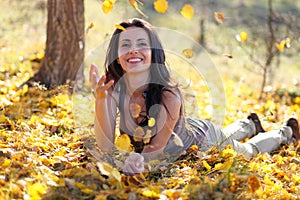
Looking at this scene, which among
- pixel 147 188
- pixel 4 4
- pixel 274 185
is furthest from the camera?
pixel 4 4

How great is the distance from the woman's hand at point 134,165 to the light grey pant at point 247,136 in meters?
0.70

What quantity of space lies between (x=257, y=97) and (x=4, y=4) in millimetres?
5689

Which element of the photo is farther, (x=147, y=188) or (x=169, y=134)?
(x=169, y=134)

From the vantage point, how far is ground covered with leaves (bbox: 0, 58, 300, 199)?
2.07m

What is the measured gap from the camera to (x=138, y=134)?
8.82 ft

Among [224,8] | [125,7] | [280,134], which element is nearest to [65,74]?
[125,7]

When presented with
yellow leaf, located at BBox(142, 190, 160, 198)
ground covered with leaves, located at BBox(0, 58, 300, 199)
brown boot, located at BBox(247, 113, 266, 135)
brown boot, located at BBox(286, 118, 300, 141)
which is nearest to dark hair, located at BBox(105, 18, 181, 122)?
ground covered with leaves, located at BBox(0, 58, 300, 199)

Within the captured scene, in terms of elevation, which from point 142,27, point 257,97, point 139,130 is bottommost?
point 257,97

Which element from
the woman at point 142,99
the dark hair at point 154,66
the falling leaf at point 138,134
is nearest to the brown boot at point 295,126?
the woman at point 142,99

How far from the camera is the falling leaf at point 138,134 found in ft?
8.75

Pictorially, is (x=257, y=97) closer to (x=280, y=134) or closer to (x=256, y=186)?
(x=280, y=134)

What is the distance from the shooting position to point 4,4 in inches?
348

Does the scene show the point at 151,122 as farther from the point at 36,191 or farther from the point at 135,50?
the point at 36,191

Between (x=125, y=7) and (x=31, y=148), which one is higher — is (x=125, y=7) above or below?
above
